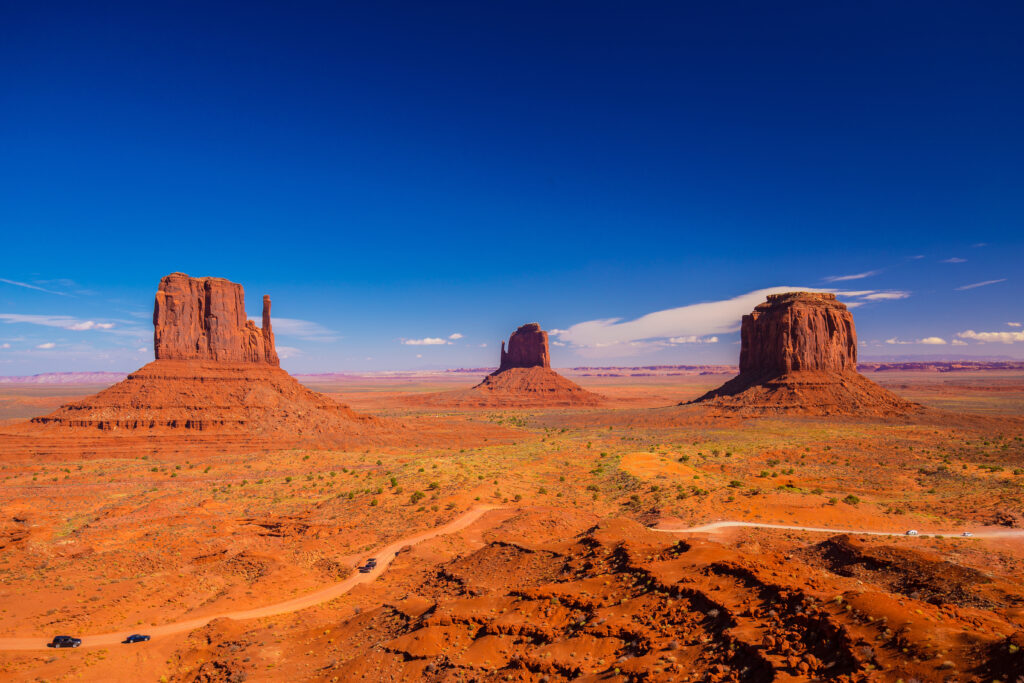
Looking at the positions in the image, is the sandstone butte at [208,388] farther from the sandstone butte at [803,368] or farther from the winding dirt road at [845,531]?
the sandstone butte at [803,368]

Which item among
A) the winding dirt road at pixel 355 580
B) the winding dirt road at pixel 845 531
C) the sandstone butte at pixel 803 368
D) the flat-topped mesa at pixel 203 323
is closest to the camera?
the winding dirt road at pixel 355 580

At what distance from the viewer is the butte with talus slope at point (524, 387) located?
130 metres

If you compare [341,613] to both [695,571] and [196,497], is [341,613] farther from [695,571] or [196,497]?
[196,497]

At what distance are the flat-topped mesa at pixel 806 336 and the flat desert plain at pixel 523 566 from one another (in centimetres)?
3893

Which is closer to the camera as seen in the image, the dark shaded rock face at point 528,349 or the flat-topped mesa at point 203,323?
the flat-topped mesa at point 203,323

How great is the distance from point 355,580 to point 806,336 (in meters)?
89.4

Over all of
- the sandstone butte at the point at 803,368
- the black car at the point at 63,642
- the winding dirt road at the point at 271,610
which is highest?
the sandstone butte at the point at 803,368

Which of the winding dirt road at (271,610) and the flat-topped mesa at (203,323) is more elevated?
the flat-topped mesa at (203,323)

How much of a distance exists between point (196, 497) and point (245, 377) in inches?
1384

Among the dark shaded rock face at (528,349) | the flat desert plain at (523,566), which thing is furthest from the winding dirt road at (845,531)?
the dark shaded rock face at (528,349)

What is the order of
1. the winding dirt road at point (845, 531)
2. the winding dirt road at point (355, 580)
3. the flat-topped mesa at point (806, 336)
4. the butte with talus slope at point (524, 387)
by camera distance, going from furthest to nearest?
1. the butte with talus slope at point (524, 387)
2. the flat-topped mesa at point (806, 336)
3. the winding dirt road at point (845, 531)
4. the winding dirt road at point (355, 580)

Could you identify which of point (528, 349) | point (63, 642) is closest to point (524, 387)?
point (528, 349)

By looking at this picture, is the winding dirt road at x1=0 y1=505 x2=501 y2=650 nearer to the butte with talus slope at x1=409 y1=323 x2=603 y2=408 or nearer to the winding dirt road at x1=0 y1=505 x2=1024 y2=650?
the winding dirt road at x1=0 y1=505 x2=1024 y2=650

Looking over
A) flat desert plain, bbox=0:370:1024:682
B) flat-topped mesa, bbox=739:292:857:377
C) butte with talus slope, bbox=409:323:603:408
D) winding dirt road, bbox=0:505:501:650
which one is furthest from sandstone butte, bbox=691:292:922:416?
winding dirt road, bbox=0:505:501:650
